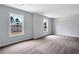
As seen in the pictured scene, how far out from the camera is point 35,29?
7.00 m

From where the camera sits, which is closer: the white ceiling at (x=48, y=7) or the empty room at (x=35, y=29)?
the empty room at (x=35, y=29)

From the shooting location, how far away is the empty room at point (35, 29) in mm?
3965

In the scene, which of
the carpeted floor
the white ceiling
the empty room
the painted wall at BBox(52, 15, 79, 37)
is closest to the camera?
the carpeted floor

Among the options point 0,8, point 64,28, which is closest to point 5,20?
point 0,8

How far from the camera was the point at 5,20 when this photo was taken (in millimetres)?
4418

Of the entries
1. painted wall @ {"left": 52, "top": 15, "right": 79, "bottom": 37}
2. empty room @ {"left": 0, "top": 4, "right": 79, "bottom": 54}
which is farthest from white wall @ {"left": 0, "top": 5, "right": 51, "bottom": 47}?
painted wall @ {"left": 52, "top": 15, "right": 79, "bottom": 37}

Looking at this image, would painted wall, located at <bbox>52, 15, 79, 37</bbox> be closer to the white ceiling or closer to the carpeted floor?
the white ceiling

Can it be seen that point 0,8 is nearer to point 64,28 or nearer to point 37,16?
point 37,16

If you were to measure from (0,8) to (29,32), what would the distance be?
3.02 metres

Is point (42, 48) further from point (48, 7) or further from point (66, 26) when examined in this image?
point (66, 26)

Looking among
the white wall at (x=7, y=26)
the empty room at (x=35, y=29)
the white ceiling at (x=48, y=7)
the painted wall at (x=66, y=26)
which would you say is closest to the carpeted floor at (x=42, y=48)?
the empty room at (x=35, y=29)

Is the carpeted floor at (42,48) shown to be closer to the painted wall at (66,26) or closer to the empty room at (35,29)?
the empty room at (35,29)

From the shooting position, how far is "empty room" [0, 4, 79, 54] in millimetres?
3965

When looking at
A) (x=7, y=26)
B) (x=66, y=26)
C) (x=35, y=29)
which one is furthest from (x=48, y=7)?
(x=66, y=26)
